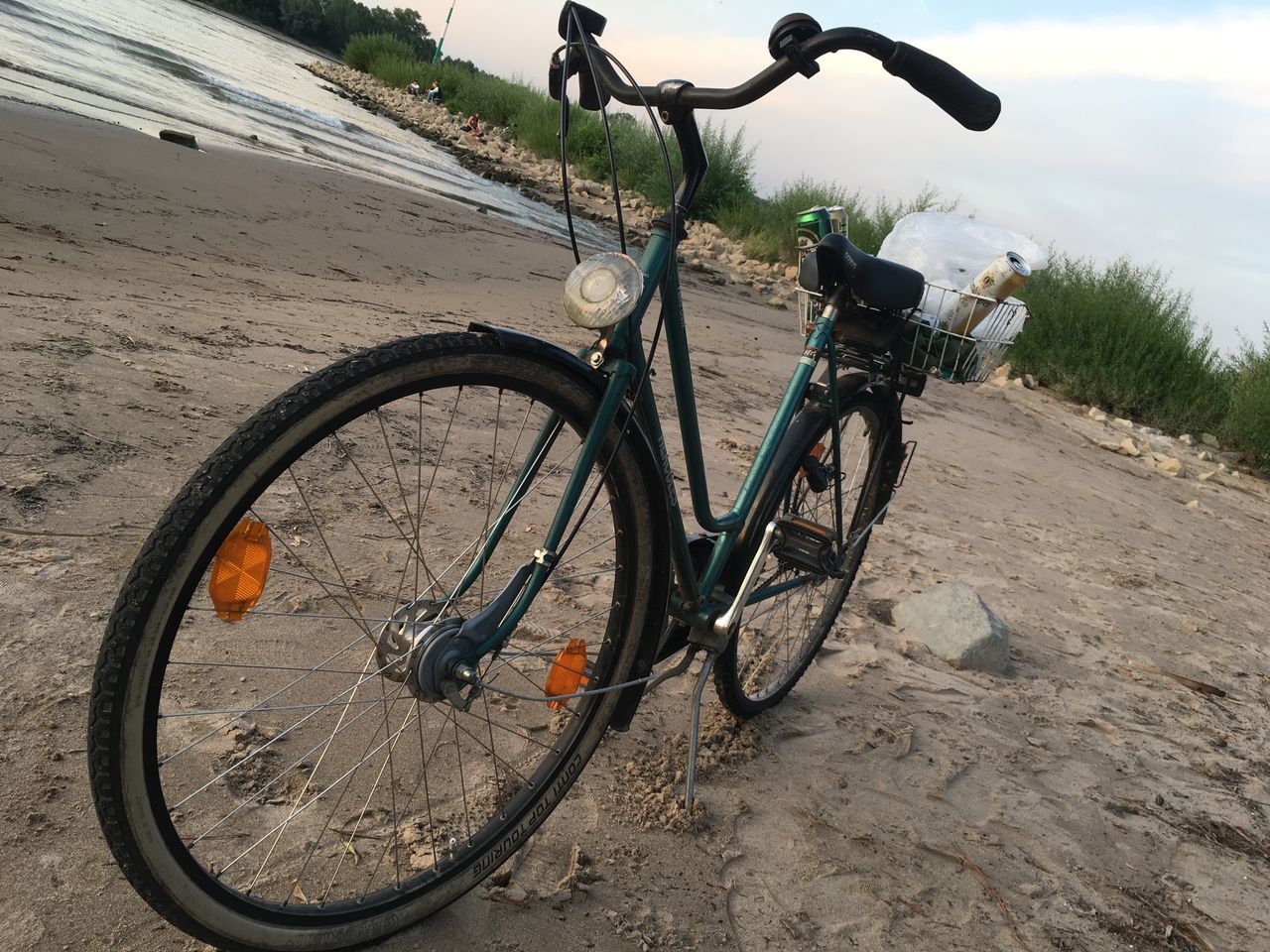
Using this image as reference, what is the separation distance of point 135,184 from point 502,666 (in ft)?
17.9

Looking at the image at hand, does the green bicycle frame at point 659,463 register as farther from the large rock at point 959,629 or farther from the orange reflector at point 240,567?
the large rock at point 959,629

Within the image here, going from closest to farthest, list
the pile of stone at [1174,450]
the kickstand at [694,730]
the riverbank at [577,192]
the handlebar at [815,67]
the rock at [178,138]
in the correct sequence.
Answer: the handlebar at [815,67] < the kickstand at [694,730] < the rock at [178,138] < the pile of stone at [1174,450] < the riverbank at [577,192]

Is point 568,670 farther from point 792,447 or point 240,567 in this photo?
point 792,447

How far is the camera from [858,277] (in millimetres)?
2441

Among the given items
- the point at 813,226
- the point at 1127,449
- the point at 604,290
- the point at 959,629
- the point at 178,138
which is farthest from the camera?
the point at 1127,449

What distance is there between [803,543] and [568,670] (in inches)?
35.9

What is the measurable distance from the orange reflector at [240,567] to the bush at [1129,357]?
37.5ft

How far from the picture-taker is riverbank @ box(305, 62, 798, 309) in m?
13.2

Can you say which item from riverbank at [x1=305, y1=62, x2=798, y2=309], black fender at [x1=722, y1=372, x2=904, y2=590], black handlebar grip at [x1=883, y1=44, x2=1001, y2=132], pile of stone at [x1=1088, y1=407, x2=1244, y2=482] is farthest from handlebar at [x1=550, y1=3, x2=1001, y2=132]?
pile of stone at [x1=1088, y1=407, x2=1244, y2=482]

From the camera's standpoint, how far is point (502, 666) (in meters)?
2.46

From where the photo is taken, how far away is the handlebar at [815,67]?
1.58 metres

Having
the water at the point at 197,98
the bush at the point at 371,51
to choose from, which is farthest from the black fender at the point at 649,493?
the bush at the point at 371,51

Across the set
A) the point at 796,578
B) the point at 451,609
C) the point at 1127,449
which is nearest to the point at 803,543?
the point at 796,578

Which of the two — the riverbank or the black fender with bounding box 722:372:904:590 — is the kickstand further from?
the riverbank
